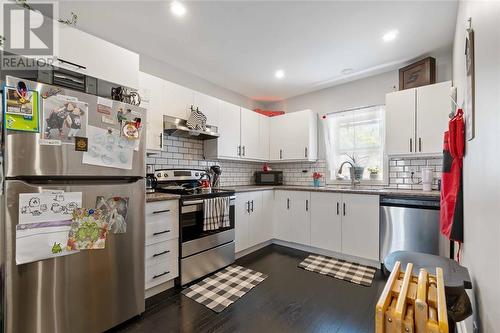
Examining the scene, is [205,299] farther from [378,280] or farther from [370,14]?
[370,14]

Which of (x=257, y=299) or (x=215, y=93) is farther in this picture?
(x=215, y=93)

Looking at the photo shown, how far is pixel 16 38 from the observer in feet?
4.60

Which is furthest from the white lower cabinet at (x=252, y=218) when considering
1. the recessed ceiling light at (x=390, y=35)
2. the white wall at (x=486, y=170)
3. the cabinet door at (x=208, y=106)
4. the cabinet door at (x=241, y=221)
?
the recessed ceiling light at (x=390, y=35)

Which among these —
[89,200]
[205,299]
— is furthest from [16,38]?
[205,299]

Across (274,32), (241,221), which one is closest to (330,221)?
(241,221)

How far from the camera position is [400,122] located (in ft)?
9.21

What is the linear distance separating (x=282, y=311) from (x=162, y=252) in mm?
1215

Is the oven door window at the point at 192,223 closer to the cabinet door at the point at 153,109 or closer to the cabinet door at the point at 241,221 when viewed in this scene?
the cabinet door at the point at 241,221

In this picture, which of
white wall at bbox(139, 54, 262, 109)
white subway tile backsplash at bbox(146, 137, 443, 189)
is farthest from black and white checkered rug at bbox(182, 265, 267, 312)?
white wall at bbox(139, 54, 262, 109)

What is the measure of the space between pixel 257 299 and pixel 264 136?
2693mm

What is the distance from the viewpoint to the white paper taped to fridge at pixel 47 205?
1271 mm

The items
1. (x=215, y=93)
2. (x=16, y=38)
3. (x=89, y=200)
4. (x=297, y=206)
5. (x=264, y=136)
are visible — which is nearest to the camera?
(x=16, y=38)

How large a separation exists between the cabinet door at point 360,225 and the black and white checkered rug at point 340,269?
0.16 meters

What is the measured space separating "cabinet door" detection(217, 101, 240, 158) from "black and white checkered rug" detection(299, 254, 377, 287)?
1868 millimetres
